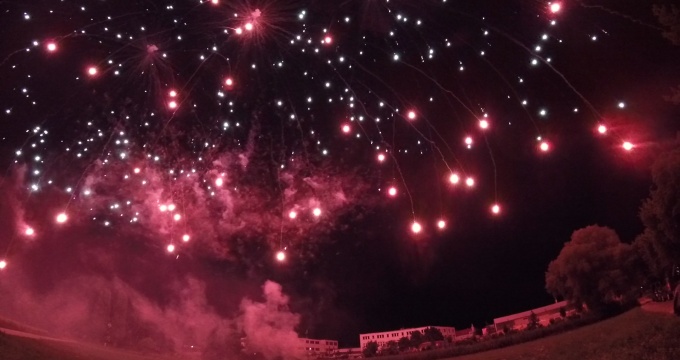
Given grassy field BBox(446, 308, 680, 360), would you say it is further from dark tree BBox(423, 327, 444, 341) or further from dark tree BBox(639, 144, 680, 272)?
dark tree BBox(423, 327, 444, 341)

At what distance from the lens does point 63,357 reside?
741 inches

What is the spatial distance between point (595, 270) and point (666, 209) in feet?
39.0

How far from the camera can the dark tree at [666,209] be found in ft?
64.6

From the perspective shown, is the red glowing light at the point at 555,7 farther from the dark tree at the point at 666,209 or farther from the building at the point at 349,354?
the building at the point at 349,354

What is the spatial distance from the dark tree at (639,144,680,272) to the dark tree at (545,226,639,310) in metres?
7.53

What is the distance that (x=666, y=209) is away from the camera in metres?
20.3

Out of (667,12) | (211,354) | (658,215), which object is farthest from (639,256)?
(211,354)

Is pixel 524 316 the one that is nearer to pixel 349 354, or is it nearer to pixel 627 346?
pixel 349 354

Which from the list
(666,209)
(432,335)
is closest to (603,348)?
(666,209)

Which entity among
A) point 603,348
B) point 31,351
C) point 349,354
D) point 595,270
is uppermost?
point 595,270

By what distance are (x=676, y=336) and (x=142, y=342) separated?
114ft

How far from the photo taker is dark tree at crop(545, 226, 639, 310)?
2967 cm

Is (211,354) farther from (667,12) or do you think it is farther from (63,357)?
(667,12)

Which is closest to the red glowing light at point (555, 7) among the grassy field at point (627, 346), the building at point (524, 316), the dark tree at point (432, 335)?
the grassy field at point (627, 346)
